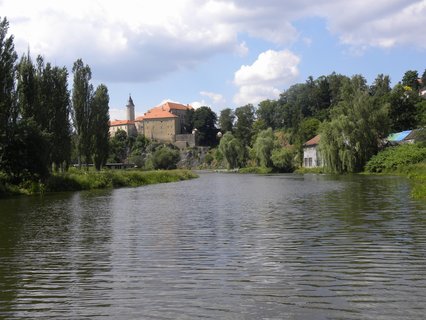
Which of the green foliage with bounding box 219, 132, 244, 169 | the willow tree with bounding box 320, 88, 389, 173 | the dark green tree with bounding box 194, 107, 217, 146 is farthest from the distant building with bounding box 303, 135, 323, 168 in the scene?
the dark green tree with bounding box 194, 107, 217, 146

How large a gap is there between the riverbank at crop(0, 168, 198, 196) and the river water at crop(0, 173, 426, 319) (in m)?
19.2

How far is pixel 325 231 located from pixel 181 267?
6.23 metres

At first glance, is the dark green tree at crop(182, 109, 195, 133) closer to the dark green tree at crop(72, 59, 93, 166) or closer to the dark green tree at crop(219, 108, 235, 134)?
the dark green tree at crop(219, 108, 235, 134)

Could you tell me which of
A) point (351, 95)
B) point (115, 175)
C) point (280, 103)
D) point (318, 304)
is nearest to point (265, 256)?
point (318, 304)

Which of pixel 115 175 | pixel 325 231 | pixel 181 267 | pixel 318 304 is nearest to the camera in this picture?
pixel 318 304

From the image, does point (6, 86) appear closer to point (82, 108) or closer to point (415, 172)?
point (82, 108)

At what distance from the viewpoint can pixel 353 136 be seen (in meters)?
66.4

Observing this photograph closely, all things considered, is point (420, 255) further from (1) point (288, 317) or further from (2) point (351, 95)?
(2) point (351, 95)

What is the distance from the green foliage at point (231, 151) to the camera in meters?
112

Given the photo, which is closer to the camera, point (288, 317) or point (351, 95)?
point (288, 317)

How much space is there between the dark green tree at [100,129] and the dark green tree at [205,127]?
111806 mm

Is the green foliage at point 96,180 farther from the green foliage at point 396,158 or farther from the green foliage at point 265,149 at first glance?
the green foliage at point 265,149

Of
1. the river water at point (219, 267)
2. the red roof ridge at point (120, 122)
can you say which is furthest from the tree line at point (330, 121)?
the river water at point (219, 267)

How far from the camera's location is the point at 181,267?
10.2 m
